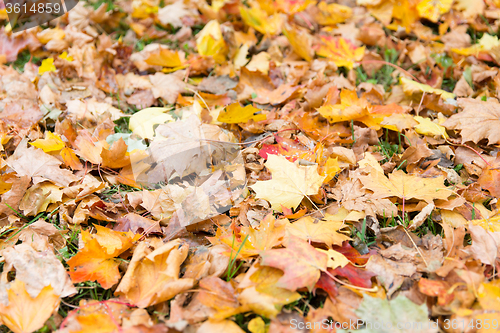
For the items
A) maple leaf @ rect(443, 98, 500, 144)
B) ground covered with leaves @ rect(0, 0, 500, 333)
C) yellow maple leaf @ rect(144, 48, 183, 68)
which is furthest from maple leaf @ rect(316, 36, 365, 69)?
yellow maple leaf @ rect(144, 48, 183, 68)

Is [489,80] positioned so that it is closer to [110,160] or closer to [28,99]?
[110,160]

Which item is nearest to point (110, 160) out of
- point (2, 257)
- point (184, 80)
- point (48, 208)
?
point (48, 208)

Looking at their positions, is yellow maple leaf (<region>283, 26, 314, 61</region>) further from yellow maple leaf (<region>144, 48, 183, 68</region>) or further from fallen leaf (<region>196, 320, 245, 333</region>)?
fallen leaf (<region>196, 320, 245, 333</region>)

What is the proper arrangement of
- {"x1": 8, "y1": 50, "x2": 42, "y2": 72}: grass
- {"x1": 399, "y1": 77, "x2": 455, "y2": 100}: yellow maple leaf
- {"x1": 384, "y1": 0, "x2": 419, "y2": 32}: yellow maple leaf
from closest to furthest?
{"x1": 399, "y1": 77, "x2": 455, "y2": 100}: yellow maple leaf → {"x1": 8, "y1": 50, "x2": 42, "y2": 72}: grass → {"x1": 384, "y1": 0, "x2": 419, "y2": 32}: yellow maple leaf

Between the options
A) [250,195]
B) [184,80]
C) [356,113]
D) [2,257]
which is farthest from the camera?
[184,80]

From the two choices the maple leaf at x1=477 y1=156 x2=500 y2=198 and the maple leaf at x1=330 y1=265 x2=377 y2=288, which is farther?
the maple leaf at x1=477 y1=156 x2=500 y2=198

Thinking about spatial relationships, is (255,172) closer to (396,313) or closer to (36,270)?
(396,313)
